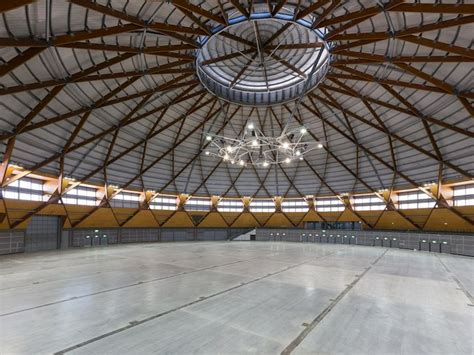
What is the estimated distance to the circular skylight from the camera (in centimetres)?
2581

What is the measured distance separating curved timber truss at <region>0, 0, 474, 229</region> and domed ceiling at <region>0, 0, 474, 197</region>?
0.47 ft

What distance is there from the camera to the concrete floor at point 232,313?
27.8 feet

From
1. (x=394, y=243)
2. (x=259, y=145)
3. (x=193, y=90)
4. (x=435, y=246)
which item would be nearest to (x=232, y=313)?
(x=259, y=145)

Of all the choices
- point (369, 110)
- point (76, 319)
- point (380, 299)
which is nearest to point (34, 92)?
point (76, 319)

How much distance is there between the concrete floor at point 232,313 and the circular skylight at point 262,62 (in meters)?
18.0

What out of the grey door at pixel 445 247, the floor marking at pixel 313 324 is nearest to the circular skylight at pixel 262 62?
the floor marking at pixel 313 324

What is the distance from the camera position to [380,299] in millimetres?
13789

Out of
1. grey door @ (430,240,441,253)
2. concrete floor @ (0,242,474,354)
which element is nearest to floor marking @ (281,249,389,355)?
concrete floor @ (0,242,474,354)

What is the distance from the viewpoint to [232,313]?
11.4 metres

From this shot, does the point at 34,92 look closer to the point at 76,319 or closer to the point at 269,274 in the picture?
the point at 76,319

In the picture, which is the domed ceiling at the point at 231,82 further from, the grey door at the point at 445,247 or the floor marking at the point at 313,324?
the floor marking at the point at 313,324

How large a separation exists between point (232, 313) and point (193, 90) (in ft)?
95.6

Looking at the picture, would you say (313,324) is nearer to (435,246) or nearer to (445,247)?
(445,247)

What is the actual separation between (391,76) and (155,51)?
22676 mm
